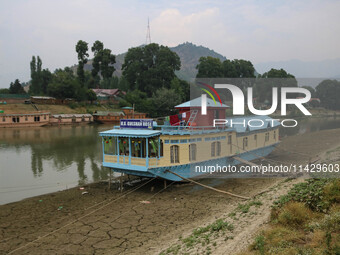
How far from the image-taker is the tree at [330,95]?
2405 cm

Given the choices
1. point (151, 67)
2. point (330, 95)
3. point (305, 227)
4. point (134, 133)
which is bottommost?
point (305, 227)

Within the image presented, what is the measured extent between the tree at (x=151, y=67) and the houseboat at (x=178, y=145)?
54.3 m

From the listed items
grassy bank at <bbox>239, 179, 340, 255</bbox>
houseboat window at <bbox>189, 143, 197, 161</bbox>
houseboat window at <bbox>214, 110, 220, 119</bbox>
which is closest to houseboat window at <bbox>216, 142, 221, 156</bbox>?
houseboat window at <bbox>214, 110, 220, 119</bbox>

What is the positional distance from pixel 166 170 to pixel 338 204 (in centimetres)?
1009

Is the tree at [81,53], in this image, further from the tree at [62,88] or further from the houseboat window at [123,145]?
the houseboat window at [123,145]

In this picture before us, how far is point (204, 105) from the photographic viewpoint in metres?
21.2

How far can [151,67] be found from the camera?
79625 mm

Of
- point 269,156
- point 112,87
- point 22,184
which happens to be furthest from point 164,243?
point 112,87

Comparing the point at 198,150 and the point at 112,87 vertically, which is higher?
the point at 112,87

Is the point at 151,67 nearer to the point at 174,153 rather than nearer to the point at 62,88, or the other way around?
the point at 62,88

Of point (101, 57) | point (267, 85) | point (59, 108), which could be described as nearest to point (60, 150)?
point (267, 85)

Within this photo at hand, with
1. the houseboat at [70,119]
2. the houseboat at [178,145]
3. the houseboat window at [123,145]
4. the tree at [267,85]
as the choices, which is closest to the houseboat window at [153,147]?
the houseboat at [178,145]

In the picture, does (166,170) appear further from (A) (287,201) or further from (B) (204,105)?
(A) (287,201)

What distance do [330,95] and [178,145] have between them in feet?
53.3
